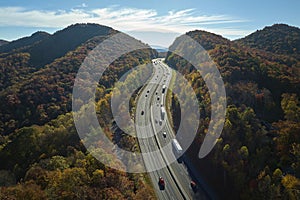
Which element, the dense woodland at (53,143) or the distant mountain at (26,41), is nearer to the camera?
the dense woodland at (53,143)

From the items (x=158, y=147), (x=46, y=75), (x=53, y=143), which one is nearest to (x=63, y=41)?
(x=46, y=75)

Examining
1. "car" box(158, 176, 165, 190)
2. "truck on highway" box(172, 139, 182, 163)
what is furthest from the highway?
"truck on highway" box(172, 139, 182, 163)

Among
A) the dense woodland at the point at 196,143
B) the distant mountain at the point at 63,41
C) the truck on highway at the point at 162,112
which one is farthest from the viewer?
the distant mountain at the point at 63,41

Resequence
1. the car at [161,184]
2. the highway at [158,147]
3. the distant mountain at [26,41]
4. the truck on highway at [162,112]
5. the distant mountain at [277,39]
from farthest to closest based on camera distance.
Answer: the distant mountain at [26,41]
the distant mountain at [277,39]
the truck on highway at [162,112]
the car at [161,184]
the highway at [158,147]

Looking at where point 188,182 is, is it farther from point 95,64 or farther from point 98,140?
point 95,64

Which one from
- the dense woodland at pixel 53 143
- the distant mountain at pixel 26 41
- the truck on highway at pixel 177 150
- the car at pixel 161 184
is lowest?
the car at pixel 161 184

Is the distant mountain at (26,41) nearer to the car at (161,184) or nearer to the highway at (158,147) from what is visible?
the highway at (158,147)

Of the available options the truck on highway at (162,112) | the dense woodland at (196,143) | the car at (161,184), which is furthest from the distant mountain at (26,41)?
the car at (161,184)

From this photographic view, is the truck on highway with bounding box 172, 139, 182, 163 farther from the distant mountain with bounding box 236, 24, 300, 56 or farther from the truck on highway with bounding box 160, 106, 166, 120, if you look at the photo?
the distant mountain with bounding box 236, 24, 300, 56

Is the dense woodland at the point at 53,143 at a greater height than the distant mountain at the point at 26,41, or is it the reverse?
the distant mountain at the point at 26,41
